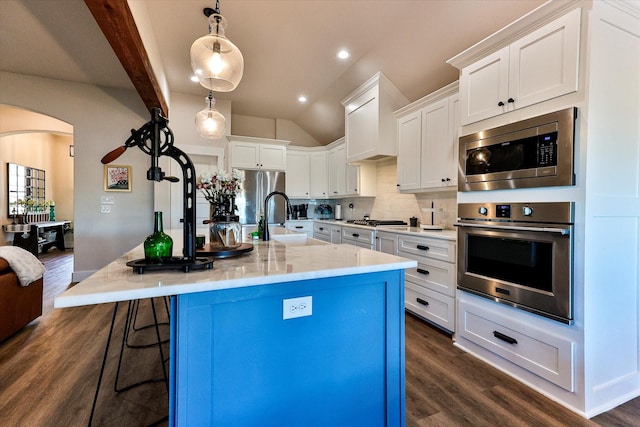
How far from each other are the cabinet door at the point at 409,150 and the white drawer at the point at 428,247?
0.67 m

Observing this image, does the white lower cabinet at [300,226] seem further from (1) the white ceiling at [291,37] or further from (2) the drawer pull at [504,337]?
(2) the drawer pull at [504,337]

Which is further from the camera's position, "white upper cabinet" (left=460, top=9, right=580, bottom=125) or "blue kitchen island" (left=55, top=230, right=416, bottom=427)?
"white upper cabinet" (left=460, top=9, right=580, bottom=125)

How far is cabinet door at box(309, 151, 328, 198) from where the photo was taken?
5.68 meters

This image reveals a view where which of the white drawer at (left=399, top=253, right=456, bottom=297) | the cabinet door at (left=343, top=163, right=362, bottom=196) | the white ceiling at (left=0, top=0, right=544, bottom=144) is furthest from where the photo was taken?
the cabinet door at (left=343, top=163, right=362, bottom=196)

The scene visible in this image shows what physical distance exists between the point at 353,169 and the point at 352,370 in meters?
3.75

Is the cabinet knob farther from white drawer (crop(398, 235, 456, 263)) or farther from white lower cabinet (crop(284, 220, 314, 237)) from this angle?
white lower cabinet (crop(284, 220, 314, 237))

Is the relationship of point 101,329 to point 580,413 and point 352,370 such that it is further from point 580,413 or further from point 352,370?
point 580,413

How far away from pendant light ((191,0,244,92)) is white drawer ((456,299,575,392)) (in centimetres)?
244

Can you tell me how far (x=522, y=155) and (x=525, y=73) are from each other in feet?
1.70

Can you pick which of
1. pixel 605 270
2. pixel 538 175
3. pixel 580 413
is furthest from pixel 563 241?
pixel 580 413

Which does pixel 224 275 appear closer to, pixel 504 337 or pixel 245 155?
pixel 504 337

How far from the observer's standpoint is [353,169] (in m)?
4.69

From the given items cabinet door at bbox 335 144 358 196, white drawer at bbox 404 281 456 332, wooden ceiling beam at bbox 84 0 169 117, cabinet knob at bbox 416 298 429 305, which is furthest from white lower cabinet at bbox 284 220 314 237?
wooden ceiling beam at bbox 84 0 169 117

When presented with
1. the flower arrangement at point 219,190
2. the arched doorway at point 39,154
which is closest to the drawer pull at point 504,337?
the flower arrangement at point 219,190
